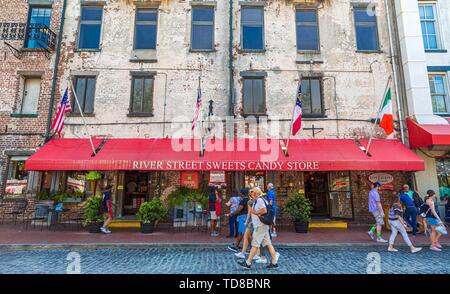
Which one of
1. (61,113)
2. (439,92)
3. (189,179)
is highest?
(439,92)

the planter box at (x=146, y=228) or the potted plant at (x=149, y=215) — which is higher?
the potted plant at (x=149, y=215)

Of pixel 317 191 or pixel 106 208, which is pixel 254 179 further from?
pixel 106 208

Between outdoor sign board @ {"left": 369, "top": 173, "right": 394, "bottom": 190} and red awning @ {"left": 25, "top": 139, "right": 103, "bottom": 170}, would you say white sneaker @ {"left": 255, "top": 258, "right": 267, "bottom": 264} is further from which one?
outdoor sign board @ {"left": 369, "top": 173, "right": 394, "bottom": 190}

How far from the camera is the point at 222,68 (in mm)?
12641

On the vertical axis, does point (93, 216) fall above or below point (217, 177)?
below

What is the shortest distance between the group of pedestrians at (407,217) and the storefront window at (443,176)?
2.68m

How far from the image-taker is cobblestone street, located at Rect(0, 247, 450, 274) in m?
5.89

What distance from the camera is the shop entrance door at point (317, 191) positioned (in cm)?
1244

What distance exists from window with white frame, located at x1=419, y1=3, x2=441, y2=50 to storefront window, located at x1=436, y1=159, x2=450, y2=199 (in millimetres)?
5718

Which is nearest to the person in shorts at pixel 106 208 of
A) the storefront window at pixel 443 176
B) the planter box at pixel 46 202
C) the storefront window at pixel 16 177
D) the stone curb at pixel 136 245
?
the stone curb at pixel 136 245

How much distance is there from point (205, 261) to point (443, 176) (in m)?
11.7

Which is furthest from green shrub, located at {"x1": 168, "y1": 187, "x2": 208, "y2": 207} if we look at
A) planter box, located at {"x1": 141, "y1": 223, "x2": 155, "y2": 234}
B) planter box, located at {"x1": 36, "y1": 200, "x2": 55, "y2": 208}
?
planter box, located at {"x1": 36, "y1": 200, "x2": 55, "y2": 208}

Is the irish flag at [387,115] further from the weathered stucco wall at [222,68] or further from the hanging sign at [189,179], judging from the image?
the hanging sign at [189,179]

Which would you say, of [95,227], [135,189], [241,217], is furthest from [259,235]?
[135,189]
